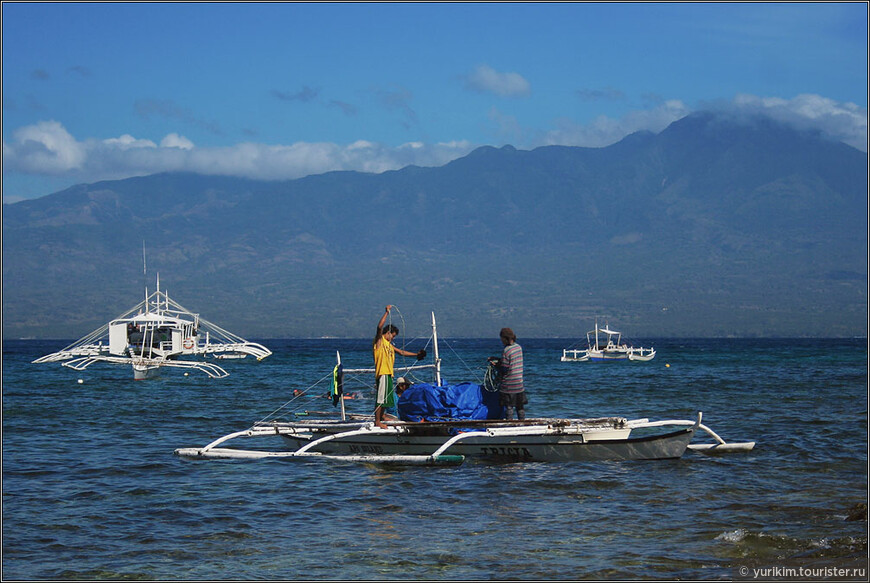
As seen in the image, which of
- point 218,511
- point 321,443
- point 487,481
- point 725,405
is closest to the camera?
point 218,511

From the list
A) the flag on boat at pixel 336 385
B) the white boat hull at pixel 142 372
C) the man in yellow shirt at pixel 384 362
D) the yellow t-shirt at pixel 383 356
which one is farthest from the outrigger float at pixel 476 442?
the white boat hull at pixel 142 372

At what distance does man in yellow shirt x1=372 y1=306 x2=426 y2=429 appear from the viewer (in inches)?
734

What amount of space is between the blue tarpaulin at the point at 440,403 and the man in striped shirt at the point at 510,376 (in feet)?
1.11

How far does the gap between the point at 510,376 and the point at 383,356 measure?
2.60m

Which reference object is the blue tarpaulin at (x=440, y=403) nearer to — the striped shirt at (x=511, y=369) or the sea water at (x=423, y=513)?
the striped shirt at (x=511, y=369)

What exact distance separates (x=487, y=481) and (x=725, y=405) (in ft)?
64.7

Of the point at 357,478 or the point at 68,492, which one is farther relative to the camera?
the point at 357,478

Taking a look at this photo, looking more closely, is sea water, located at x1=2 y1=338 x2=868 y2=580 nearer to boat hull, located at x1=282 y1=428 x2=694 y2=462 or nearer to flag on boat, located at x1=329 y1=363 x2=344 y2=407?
boat hull, located at x1=282 y1=428 x2=694 y2=462

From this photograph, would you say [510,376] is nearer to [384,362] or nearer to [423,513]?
[384,362]

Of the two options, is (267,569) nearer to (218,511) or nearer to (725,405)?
(218,511)

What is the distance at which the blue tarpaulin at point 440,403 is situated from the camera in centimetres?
1920

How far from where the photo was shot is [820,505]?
14570 mm

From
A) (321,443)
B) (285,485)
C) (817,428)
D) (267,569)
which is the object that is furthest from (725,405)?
(267,569)

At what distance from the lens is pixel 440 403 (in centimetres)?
1922
